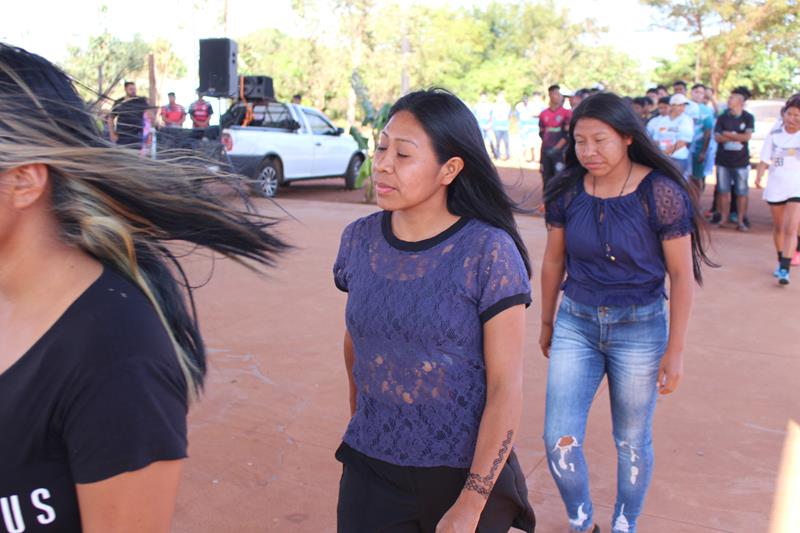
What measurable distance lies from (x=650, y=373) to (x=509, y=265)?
49.7 inches

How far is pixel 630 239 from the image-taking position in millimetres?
3115

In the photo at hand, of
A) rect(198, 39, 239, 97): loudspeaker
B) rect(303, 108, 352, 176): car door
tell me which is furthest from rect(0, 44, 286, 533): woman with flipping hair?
Result: rect(198, 39, 239, 97): loudspeaker

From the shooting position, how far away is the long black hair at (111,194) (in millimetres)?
1351

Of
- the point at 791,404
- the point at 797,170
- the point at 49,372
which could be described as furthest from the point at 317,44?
the point at 49,372

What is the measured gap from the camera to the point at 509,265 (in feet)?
7.03

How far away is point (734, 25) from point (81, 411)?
107 ft

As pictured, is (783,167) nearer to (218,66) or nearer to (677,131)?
(677,131)

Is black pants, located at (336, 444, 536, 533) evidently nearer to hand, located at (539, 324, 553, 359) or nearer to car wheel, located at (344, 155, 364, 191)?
hand, located at (539, 324, 553, 359)

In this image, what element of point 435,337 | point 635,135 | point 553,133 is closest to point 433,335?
point 435,337

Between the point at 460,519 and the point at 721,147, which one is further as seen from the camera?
the point at 721,147

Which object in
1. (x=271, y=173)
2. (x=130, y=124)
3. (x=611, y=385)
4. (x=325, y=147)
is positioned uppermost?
(x=130, y=124)

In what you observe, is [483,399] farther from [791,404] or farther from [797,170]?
[797,170]

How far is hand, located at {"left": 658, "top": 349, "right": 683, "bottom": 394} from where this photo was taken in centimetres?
309

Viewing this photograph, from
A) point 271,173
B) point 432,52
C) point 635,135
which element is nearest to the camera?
point 635,135
